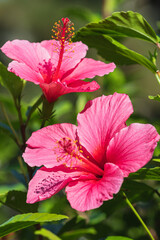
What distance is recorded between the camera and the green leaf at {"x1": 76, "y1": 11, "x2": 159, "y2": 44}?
1.17 meters

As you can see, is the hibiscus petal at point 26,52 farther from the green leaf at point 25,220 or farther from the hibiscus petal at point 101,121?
the green leaf at point 25,220

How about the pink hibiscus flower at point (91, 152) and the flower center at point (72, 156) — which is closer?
the pink hibiscus flower at point (91, 152)

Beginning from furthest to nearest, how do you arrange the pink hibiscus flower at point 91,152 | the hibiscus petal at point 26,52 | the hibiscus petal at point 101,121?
the hibiscus petal at point 26,52 → the hibiscus petal at point 101,121 → the pink hibiscus flower at point 91,152

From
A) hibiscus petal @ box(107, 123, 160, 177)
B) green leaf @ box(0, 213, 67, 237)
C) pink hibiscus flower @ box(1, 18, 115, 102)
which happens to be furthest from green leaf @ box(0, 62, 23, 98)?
green leaf @ box(0, 213, 67, 237)

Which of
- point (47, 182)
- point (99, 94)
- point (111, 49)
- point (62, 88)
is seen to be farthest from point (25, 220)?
point (99, 94)

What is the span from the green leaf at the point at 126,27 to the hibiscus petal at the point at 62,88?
183mm

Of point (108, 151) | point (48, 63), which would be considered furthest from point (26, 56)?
point (108, 151)

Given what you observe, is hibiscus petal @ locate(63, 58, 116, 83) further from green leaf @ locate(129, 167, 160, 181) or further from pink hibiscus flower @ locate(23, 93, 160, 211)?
green leaf @ locate(129, 167, 160, 181)

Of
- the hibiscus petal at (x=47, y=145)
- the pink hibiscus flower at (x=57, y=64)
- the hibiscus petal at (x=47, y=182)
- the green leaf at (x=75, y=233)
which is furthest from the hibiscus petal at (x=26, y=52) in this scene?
the green leaf at (x=75, y=233)

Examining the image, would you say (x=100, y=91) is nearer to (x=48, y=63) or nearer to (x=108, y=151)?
(x=48, y=63)

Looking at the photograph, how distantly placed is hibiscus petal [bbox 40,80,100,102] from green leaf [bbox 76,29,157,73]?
147 mm

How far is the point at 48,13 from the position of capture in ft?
25.9

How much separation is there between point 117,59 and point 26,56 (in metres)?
0.31

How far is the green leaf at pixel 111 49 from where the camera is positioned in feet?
3.85
